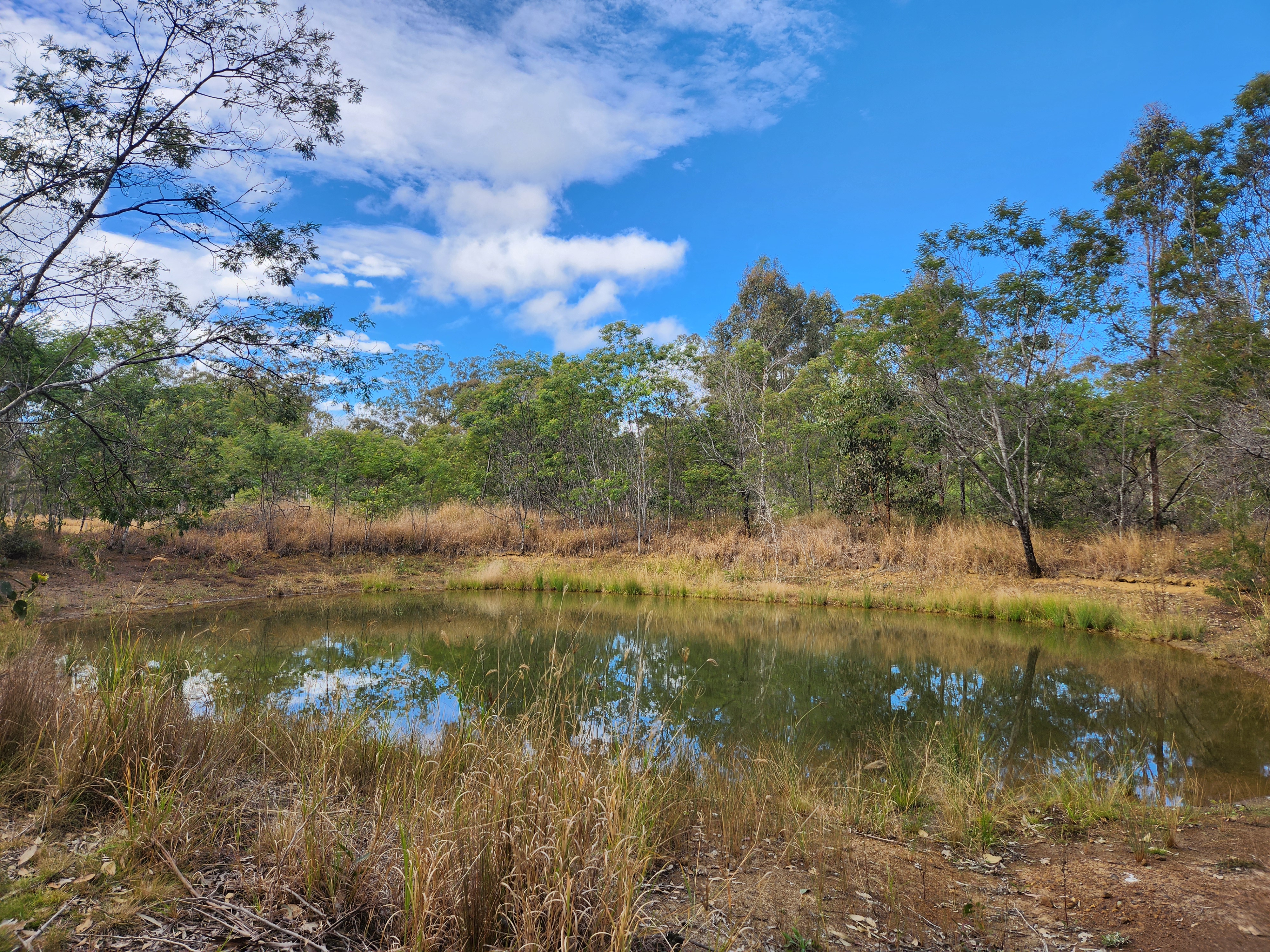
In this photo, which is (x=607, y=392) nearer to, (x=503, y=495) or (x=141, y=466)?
(x=503, y=495)

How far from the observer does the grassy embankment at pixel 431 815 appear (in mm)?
2422

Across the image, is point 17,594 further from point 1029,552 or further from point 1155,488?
point 1155,488

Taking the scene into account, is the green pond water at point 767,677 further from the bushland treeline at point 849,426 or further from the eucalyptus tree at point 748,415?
the eucalyptus tree at point 748,415

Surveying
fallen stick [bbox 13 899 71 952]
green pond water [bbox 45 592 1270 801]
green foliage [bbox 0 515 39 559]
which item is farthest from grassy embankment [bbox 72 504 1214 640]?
fallen stick [bbox 13 899 71 952]

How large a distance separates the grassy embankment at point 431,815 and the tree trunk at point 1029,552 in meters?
12.0

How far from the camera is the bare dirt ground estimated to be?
7.72 ft

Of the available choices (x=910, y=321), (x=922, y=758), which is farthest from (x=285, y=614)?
(x=910, y=321)

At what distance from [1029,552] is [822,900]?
621 inches

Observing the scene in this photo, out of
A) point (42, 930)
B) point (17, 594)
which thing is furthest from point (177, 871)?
point (17, 594)

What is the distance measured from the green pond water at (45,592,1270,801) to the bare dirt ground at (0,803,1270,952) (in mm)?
962

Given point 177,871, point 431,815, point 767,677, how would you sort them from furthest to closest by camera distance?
point 767,677 → point 431,815 → point 177,871

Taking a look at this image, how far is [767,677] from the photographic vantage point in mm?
9328

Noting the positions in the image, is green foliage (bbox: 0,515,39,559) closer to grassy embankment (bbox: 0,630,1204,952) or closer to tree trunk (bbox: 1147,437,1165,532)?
grassy embankment (bbox: 0,630,1204,952)

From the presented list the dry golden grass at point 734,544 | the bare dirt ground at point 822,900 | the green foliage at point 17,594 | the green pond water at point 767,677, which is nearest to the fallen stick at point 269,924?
the bare dirt ground at point 822,900
